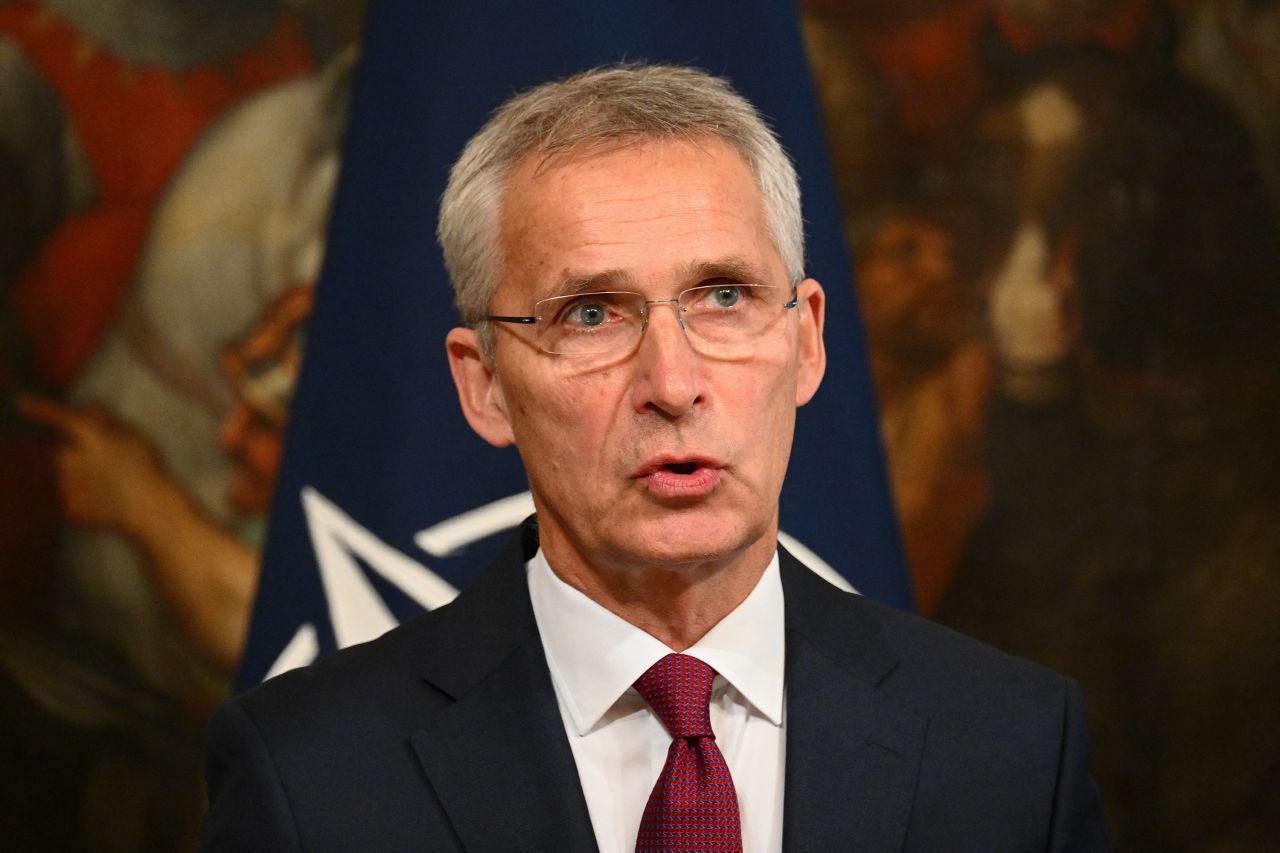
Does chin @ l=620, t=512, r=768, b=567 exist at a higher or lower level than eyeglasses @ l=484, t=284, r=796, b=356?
lower

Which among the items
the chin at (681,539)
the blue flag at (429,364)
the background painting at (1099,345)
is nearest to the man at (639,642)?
the chin at (681,539)

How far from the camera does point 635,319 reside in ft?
6.49

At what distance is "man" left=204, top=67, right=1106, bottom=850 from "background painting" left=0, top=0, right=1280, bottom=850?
2548 mm

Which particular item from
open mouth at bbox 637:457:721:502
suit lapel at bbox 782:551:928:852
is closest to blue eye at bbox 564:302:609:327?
open mouth at bbox 637:457:721:502

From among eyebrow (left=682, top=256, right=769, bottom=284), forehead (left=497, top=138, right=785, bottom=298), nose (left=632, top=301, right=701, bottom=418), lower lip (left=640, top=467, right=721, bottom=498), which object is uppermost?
forehead (left=497, top=138, right=785, bottom=298)

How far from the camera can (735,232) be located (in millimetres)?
2025

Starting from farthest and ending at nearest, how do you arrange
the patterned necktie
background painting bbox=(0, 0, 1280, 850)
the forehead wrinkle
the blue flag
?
background painting bbox=(0, 0, 1280, 850) → the blue flag → the forehead wrinkle → the patterned necktie

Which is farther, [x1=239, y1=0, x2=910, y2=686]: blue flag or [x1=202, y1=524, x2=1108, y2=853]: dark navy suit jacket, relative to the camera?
[x1=239, y1=0, x2=910, y2=686]: blue flag

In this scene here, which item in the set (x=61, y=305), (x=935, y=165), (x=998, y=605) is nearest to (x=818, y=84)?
(x=935, y=165)

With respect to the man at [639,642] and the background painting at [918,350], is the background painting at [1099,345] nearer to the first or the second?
the background painting at [918,350]

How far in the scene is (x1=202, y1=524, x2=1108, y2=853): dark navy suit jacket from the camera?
6.16ft

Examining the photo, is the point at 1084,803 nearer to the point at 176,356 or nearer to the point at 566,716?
the point at 566,716

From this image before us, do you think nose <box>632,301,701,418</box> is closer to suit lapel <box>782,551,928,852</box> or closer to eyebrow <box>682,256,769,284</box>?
eyebrow <box>682,256,769,284</box>

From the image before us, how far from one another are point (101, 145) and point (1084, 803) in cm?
387
